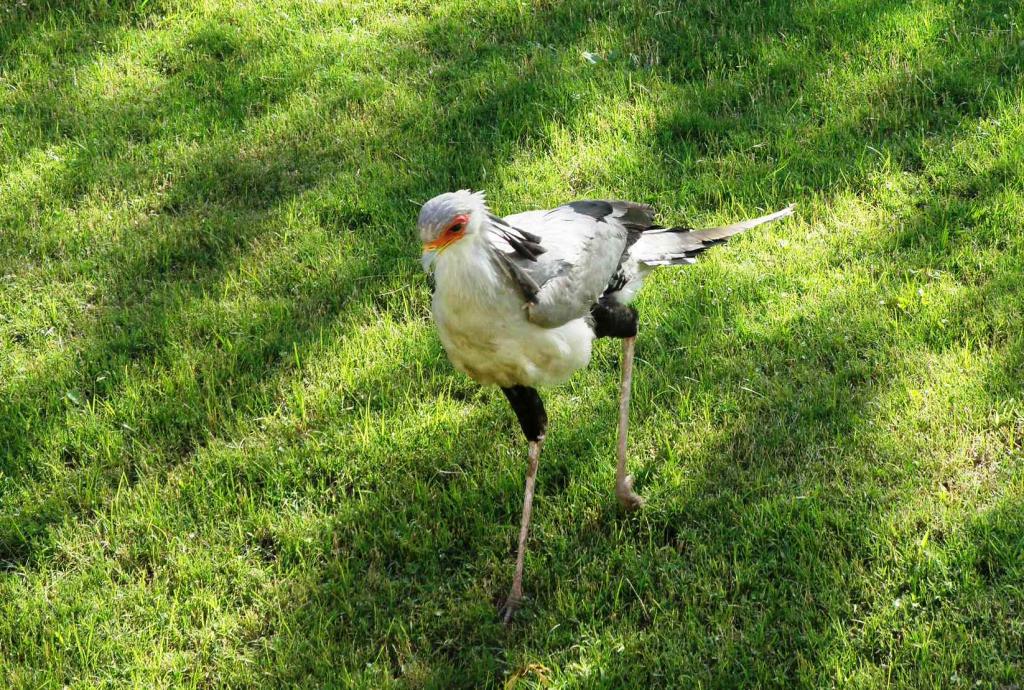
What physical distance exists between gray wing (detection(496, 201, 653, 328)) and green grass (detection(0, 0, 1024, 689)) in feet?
3.03

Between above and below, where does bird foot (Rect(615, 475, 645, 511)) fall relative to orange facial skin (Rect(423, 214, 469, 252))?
below

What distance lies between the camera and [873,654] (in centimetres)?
406

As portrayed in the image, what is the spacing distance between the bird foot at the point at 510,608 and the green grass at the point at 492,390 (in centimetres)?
5

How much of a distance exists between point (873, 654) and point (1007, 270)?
8.31ft

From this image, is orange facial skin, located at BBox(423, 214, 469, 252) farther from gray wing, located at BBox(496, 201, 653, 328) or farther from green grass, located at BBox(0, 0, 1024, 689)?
green grass, located at BBox(0, 0, 1024, 689)

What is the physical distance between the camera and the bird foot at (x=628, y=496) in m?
4.73

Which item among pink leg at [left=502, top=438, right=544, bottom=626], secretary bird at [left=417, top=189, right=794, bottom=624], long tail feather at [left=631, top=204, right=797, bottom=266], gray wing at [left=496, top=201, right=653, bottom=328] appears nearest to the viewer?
secretary bird at [left=417, top=189, right=794, bottom=624]

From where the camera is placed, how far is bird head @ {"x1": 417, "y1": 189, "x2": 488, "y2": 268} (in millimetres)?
3766

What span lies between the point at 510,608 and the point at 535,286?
1.40 metres

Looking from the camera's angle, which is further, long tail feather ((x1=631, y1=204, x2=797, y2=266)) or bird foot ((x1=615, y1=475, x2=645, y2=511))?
long tail feather ((x1=631, y1=204, x2=797, y2=266))

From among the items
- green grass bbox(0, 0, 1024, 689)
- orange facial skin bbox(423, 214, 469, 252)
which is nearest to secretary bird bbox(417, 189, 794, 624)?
orange facial skin bbox(423, 214, 469, 252)

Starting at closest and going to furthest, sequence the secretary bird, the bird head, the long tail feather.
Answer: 1. the bird head
2. the secretary bird
3. the long tail feather

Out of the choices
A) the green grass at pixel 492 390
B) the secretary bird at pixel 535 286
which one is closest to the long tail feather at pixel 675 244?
the secretary bird at pixel 535 286

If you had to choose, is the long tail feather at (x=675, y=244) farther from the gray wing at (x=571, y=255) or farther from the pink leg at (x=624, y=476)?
the pink leg at (x=624, y=476)
